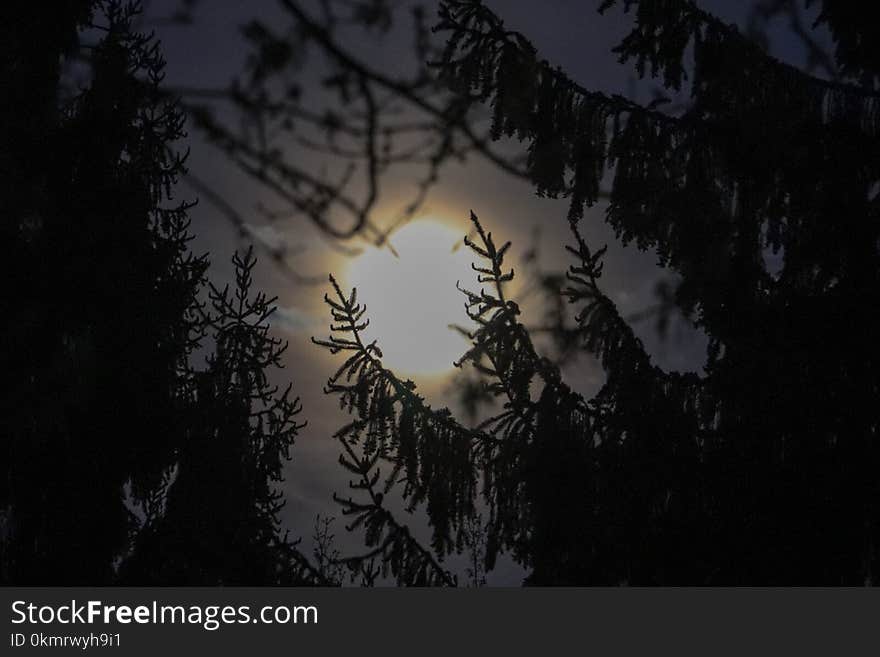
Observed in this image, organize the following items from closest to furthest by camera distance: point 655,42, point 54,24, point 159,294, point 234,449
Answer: point 54,24, point 655,42, point 234,449, point 159,294

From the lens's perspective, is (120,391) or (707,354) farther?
(120,391)

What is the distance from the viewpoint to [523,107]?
5.31m

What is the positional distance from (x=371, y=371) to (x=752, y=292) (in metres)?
3.13

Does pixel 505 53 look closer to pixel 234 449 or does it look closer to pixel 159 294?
pixel 234 449

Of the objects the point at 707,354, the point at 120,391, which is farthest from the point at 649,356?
the point at 120,391

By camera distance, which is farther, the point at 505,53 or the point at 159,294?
the point at 159,294

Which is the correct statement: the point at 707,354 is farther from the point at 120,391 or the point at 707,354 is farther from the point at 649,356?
the point at 120,391

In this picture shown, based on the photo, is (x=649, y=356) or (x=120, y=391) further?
(x=120, y=391)

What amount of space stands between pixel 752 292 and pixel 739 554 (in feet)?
6.78
